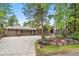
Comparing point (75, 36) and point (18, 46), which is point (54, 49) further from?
point (18, 46)

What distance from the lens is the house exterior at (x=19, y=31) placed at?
11.5 feet

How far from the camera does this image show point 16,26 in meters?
3.52

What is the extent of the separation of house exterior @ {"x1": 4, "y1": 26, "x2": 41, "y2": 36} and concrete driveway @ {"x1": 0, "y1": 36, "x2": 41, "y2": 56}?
0.05 metres

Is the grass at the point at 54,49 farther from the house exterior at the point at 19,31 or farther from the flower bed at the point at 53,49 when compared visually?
the house exterior at the point at 19,31

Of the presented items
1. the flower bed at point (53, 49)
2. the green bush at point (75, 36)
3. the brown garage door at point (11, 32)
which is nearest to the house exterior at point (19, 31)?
the brown garage door at point (11, 32)

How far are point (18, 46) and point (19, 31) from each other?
0.19 m

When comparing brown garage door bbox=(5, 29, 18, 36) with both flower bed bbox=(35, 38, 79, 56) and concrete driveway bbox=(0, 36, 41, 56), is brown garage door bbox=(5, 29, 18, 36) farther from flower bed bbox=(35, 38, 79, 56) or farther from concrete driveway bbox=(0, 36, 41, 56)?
flower bed bbox=(35, 38, 79, 56)

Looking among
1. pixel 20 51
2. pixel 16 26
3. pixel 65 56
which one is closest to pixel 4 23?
pixel 16 26

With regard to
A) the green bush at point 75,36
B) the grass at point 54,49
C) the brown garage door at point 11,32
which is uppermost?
the brown garage door at point 11,32

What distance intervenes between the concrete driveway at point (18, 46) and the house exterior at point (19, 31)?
49 millimetres

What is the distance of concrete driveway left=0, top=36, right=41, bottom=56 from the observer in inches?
137

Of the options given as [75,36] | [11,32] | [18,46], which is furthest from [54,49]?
[11,32]

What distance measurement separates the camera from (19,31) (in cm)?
356

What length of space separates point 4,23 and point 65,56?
82 cm
